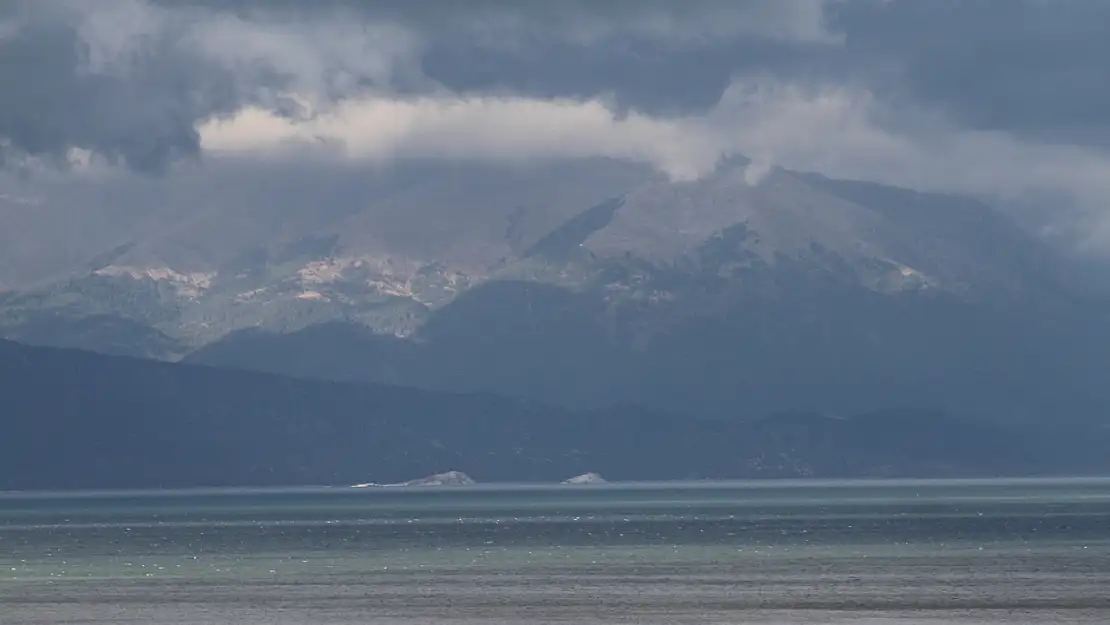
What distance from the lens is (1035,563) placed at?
166625 millimetres

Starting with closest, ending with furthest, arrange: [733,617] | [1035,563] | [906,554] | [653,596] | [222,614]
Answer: [733,617]
[222,614]
[653,596]
[1035,563]
[906,554]

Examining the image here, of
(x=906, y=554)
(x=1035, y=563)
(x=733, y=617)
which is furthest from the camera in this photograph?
(x=906, y=554)

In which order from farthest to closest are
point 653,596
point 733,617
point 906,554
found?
1. point 906,554
2. point 653,596
3. point 733,617

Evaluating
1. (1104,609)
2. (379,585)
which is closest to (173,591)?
(379,585)

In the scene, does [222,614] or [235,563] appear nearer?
[222,614]

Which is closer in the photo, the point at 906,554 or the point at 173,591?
the point at 173,591

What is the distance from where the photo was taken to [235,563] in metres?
181

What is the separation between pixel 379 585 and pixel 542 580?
14357mm

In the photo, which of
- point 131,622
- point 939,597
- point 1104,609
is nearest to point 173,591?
point 131,622

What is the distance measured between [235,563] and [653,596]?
65.5 metres

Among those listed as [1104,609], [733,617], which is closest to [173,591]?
[733,617]

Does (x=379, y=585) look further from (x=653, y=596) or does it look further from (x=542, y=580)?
(x=653, y=596)

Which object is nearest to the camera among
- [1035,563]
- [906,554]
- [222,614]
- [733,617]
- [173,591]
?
[733,617]

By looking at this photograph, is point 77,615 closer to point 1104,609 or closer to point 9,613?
point 9,613
